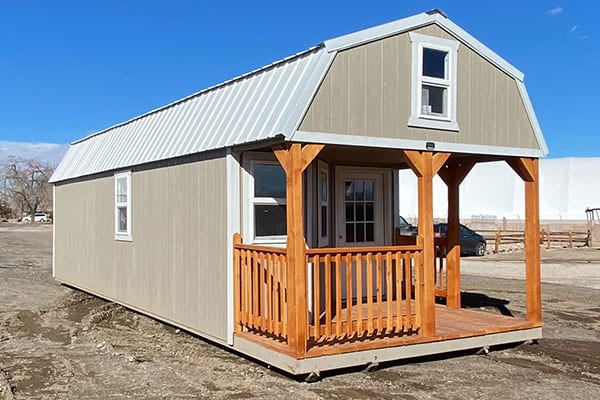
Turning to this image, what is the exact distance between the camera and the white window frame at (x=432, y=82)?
7.27 meters

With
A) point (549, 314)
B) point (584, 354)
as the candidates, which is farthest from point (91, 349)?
point (549, 314)

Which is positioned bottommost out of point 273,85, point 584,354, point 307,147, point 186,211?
point 584,354

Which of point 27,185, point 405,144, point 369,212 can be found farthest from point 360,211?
point 27,185

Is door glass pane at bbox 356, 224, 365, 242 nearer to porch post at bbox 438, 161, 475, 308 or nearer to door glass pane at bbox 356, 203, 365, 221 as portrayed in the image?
door glass pane at bbox 356, 203, 365, 221

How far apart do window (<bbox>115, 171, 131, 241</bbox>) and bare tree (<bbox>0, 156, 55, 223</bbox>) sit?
83.6 m

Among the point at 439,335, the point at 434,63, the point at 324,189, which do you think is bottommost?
the point at 439,335

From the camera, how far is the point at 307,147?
20.9 ft

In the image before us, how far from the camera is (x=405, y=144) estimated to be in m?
7.13

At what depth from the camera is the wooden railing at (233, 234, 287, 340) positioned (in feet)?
21.8

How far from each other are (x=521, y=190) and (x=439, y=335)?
58.3m

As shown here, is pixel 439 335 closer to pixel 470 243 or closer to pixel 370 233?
pixel 370 233

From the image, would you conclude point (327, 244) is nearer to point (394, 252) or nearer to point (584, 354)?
point (394, 252)

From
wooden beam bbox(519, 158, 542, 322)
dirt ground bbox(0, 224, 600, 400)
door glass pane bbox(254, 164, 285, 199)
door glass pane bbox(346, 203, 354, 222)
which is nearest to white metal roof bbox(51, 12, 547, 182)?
wooden beam bbox(519, 158, 542, 322)

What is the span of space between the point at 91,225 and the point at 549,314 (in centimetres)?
838
